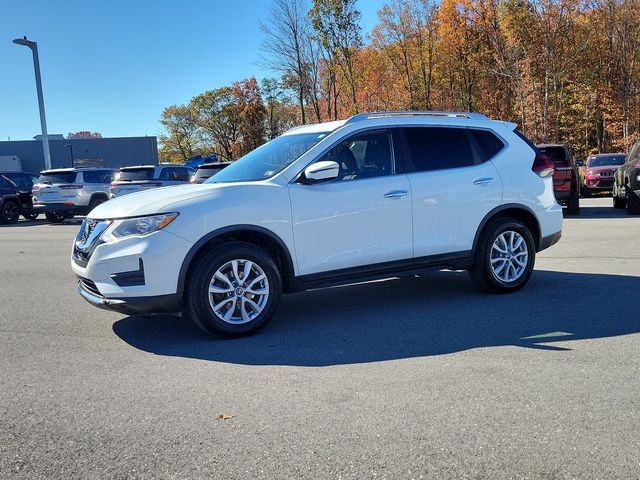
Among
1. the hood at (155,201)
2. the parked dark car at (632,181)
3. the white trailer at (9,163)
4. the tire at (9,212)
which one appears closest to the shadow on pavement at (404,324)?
the hood at (155,201)

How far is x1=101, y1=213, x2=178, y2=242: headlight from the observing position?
15.0 ft

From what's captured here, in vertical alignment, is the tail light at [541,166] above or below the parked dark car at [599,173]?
above

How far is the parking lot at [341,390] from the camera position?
2.81 meters

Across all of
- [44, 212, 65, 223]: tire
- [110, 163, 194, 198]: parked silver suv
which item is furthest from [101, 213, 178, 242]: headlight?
[44, 212, 65, 223]: tire

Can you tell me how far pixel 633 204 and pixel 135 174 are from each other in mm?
14783

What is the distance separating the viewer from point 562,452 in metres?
2.81

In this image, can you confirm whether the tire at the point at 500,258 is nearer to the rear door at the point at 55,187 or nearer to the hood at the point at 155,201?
the hood at the point at 155,201

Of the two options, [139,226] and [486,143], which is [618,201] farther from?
[139,226]

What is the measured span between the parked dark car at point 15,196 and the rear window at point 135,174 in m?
3.82

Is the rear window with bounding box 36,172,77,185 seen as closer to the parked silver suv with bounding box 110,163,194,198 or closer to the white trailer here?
the parked silver suv with bounding box 110,163,194,198

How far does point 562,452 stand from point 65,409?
2889 millimetres

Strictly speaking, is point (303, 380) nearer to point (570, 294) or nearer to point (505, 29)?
point (570, 294)

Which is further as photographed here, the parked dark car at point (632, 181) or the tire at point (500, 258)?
the parked dark car at point (632, 181)

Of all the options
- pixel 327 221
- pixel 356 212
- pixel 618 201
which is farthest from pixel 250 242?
pixel 618 201
